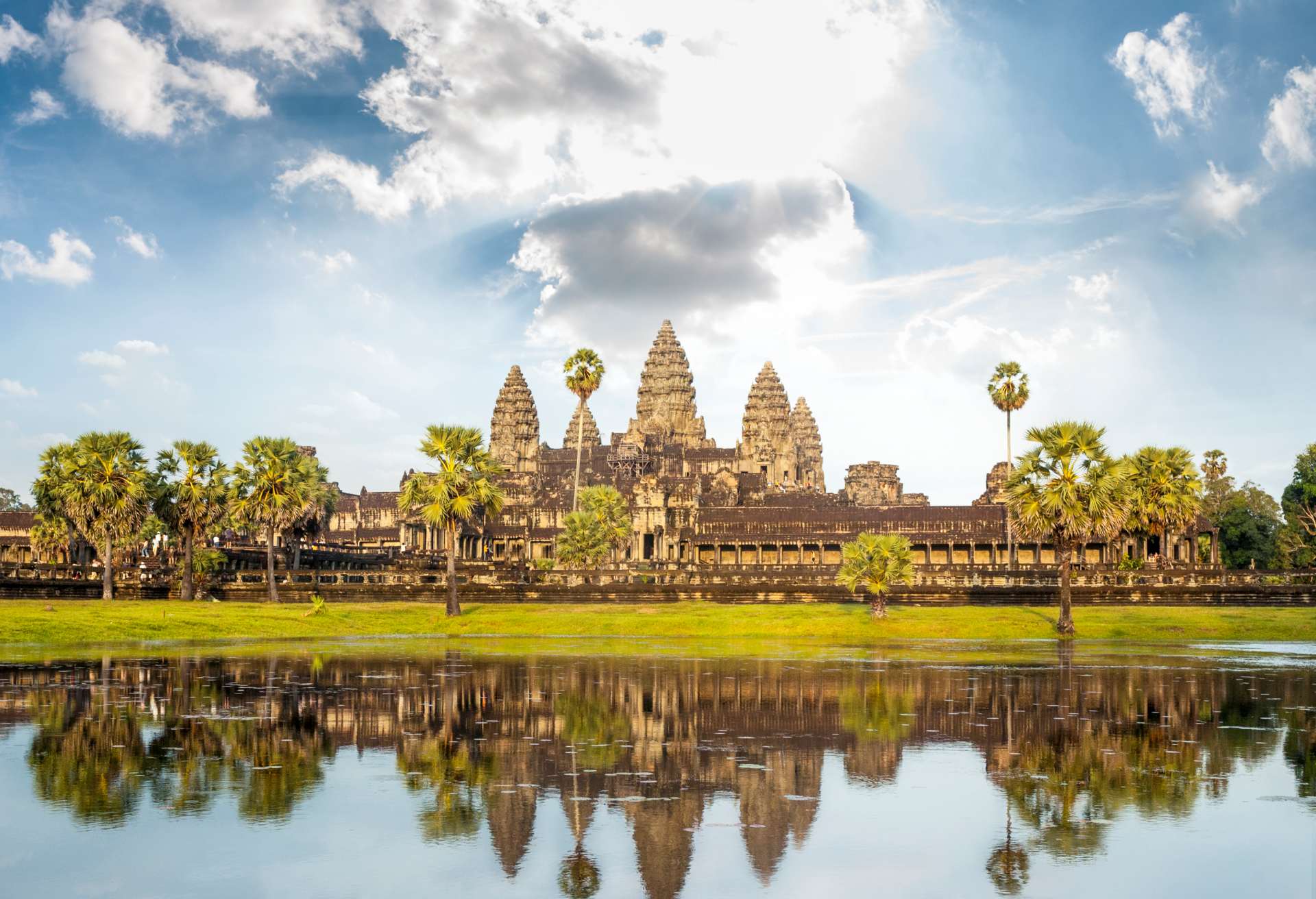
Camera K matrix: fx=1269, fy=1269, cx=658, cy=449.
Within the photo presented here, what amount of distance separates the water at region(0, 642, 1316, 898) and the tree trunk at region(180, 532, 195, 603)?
38.5m

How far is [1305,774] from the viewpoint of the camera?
18.9 metres

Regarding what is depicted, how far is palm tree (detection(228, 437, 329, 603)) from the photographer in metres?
71.1

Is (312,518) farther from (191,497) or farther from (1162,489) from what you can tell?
(1162,489)

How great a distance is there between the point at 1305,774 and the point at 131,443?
6493 centimetres

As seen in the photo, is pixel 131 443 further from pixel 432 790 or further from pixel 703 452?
pixel 703 452

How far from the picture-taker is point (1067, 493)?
5600 centimetres

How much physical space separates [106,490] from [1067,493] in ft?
161

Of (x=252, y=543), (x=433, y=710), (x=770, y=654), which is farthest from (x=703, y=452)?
(x=433, y=710)

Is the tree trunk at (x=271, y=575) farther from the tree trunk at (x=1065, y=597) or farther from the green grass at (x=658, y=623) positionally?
the tree trunk at (x=1065, y=597)

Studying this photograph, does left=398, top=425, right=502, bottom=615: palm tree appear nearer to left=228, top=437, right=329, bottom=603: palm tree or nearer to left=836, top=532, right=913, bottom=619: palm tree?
left=228, top=437, right=329, bottom=603: palm tree

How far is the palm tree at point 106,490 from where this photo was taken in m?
68.2

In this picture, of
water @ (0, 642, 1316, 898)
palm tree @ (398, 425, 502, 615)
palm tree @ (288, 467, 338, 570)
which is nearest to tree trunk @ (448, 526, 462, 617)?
palm tree @ (398, 425, 502, 615)

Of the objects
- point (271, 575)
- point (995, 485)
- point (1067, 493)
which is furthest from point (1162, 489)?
point (995, 485)

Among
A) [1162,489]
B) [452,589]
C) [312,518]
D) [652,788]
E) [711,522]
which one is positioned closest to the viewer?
[652,788]
